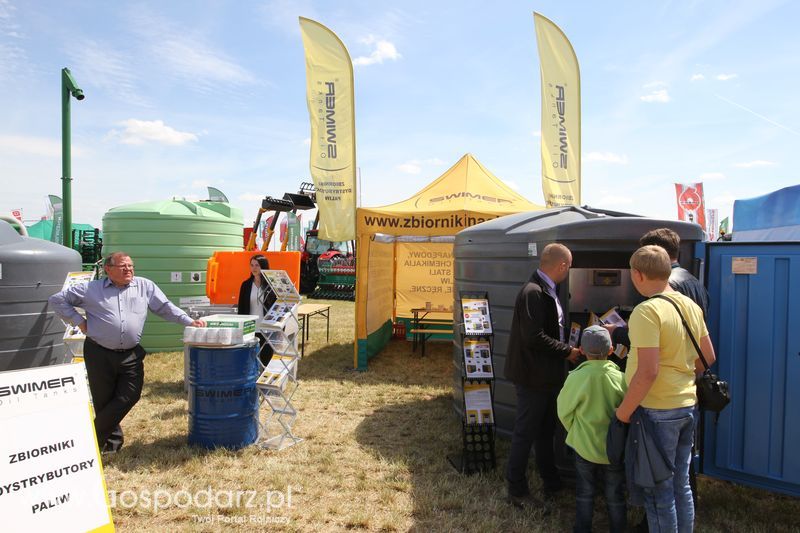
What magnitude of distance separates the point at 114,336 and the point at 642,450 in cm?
381

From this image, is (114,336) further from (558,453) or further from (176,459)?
(558,453)

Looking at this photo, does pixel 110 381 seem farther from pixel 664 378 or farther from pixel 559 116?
pixel 559 116

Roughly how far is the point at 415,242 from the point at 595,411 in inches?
303

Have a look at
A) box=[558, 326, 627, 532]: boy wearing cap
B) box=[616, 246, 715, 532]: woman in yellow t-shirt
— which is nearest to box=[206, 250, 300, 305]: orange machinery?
box=[558, 326, 627, 532]: boy wearing cap

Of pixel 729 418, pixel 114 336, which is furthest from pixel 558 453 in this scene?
pixel 114 336

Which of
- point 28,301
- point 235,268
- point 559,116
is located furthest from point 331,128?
point 28,301

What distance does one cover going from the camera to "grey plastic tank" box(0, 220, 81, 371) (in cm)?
535

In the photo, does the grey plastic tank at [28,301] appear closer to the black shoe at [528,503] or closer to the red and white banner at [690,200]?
the black shoe at [528,503]

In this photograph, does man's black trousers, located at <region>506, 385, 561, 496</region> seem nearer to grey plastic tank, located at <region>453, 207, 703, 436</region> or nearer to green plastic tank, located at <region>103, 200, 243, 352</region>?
grey plastic tank, located at <region>453, 207, 703, 436</region>

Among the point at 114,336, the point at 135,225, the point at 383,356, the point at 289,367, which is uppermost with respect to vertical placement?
the point at 135,225

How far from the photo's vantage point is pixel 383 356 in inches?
348

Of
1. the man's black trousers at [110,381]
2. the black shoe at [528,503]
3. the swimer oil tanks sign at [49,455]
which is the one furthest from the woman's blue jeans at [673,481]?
the man's black trousers at [110,381]

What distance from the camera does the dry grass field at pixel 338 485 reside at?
130 inches

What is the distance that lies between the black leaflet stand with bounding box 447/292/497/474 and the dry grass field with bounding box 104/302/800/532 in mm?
157
